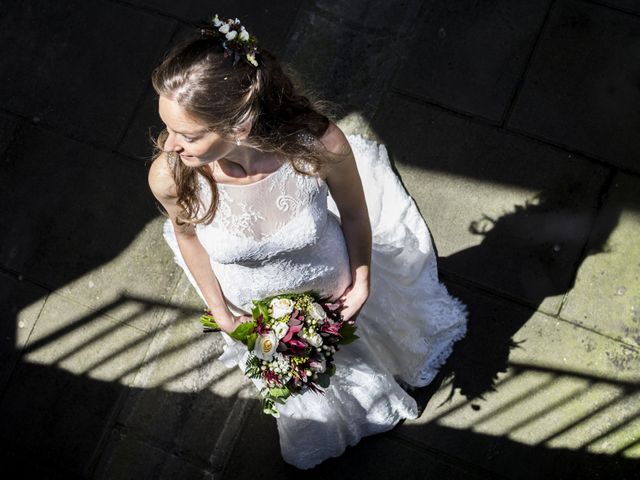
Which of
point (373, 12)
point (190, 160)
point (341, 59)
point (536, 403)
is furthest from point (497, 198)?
point (190, 160)

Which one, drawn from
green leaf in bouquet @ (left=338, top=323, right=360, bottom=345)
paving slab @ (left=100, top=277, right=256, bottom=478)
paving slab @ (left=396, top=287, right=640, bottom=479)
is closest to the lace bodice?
green leaf in bouquet @ (left=338, top=323, right=360, bottom=345)

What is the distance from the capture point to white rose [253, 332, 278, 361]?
8.52ft

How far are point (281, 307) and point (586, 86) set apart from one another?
2649mm

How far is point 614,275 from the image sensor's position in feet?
12.6

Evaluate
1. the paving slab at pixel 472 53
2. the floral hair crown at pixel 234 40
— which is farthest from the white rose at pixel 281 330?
the paving slab at pixel 472 53

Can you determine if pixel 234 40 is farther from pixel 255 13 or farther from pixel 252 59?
pixel 255 13

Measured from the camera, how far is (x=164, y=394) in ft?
13.1

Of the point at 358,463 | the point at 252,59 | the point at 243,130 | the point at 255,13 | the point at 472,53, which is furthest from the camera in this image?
the point at 255,13

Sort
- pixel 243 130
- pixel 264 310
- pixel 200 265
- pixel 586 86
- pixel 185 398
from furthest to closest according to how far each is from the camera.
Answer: pixel 586 86
pixel 185 398
pixel 200 265
pixel 264 310
pixel 243 130

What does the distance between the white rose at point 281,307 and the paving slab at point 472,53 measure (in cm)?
205

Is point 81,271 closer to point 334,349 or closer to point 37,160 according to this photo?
point 37,160

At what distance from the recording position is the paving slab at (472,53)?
13.6ft

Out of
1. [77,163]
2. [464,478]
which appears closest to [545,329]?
[464,478]

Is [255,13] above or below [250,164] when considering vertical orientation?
above
